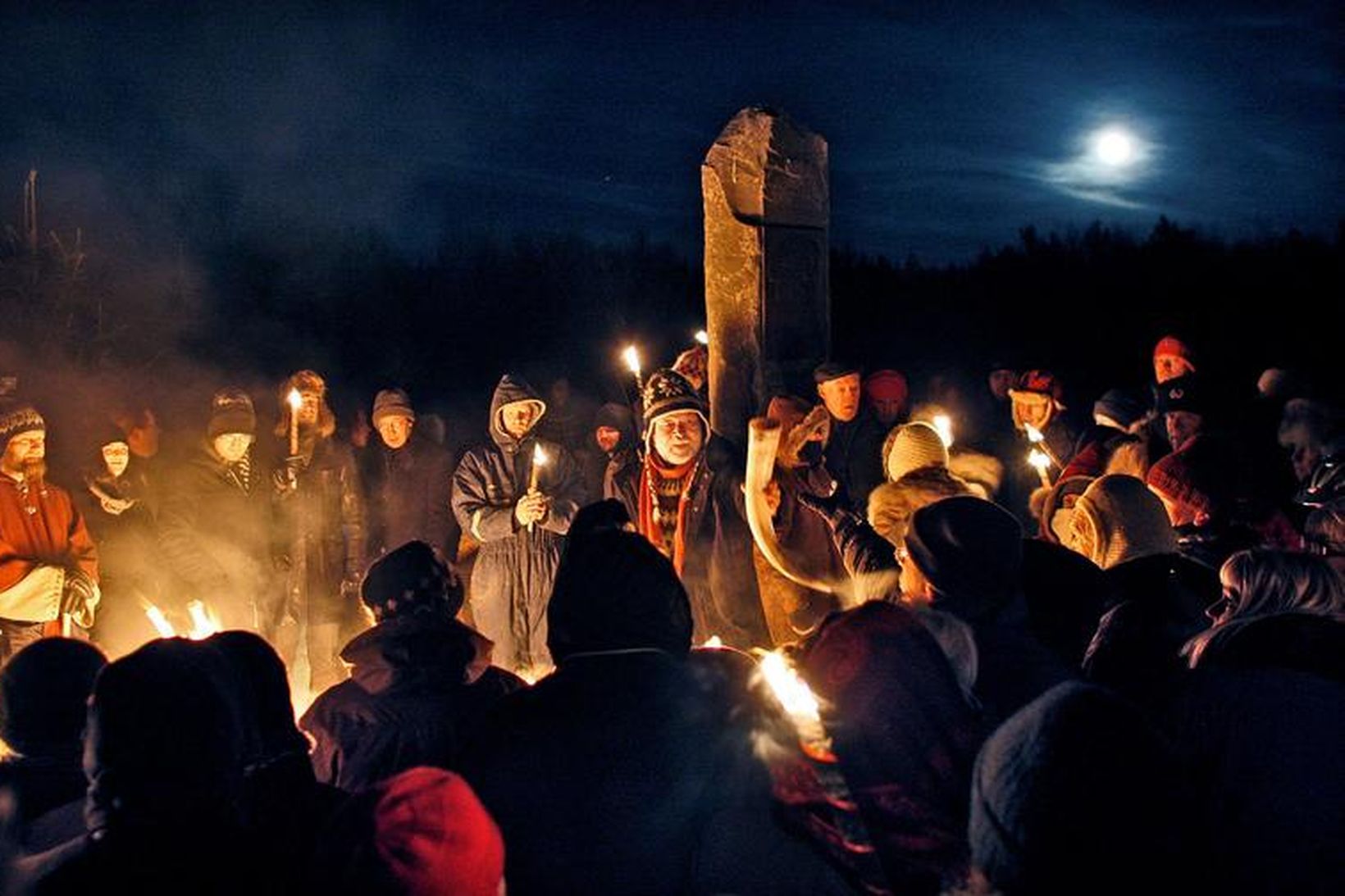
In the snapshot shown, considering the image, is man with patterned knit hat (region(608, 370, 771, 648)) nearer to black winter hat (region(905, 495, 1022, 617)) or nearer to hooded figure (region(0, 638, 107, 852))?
black winter hat (region(905, 495, 1022, 617))

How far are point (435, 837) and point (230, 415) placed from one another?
5271mm

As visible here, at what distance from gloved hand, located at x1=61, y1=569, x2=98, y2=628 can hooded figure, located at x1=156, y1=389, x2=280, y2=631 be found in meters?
0.56

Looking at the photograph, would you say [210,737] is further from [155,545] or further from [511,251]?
[511,251]

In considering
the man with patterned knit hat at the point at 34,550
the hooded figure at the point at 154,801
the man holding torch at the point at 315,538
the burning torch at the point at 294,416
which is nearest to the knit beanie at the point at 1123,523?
the hooded figure at the point at 154,801

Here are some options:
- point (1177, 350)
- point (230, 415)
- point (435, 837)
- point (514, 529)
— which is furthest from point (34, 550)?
point (1177, 350)

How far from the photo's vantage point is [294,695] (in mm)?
7066

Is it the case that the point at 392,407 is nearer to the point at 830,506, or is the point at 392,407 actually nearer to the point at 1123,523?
the point at 830,506

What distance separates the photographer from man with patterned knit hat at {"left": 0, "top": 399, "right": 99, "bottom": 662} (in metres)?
5.46

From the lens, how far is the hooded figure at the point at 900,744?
2.08m

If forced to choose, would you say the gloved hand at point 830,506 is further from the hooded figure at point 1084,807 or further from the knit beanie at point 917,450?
the hooded figure at point 1084,807

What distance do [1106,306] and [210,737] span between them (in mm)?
18519

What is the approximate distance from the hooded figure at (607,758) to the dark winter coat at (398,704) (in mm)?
441

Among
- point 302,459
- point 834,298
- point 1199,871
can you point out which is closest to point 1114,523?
point 1199,871

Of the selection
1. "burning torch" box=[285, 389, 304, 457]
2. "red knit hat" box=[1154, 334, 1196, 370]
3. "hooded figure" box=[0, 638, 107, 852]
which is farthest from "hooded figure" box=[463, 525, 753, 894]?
"red knit hat" box=[1154, 334, 1196, 370]
